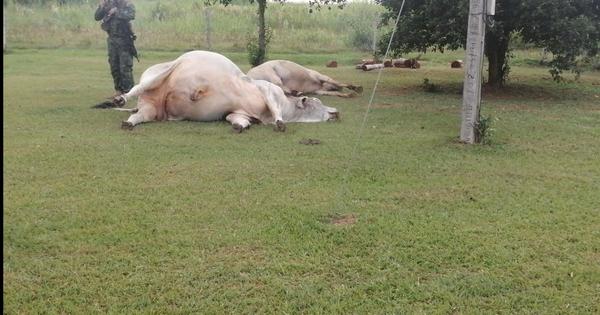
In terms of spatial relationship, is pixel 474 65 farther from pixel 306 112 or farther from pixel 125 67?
pixel 125 67

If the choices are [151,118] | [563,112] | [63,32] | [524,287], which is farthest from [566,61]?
[63,32]

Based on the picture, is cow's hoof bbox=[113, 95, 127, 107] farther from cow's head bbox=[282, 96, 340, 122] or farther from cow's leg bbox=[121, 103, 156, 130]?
cow's head bbox=[282, 96, 340, 122]

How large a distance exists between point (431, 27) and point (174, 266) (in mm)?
8748

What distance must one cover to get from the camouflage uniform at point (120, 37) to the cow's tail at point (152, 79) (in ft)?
6.89

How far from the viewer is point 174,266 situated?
355cm

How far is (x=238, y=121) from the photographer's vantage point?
7.67m

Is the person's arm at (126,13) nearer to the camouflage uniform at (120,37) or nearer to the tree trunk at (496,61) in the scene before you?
the camouflage uniform at (120,37)

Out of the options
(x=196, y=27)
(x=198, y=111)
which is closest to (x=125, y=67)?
(x=198, y=111)

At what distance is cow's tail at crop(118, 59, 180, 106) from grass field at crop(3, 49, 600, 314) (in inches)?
18.0

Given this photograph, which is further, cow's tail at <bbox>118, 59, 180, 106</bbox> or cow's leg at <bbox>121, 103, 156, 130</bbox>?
cow's tail at <bbox>118, 59, 180, 106</bbox>

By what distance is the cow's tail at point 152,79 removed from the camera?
7.95 meters

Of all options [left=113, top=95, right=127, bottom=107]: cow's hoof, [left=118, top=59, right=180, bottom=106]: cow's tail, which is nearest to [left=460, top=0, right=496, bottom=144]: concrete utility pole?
[left=118, top=59, right=180, bottom=106]: cow's tail

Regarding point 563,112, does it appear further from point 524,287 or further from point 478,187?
point 524,287

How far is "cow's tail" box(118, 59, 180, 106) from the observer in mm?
7949
